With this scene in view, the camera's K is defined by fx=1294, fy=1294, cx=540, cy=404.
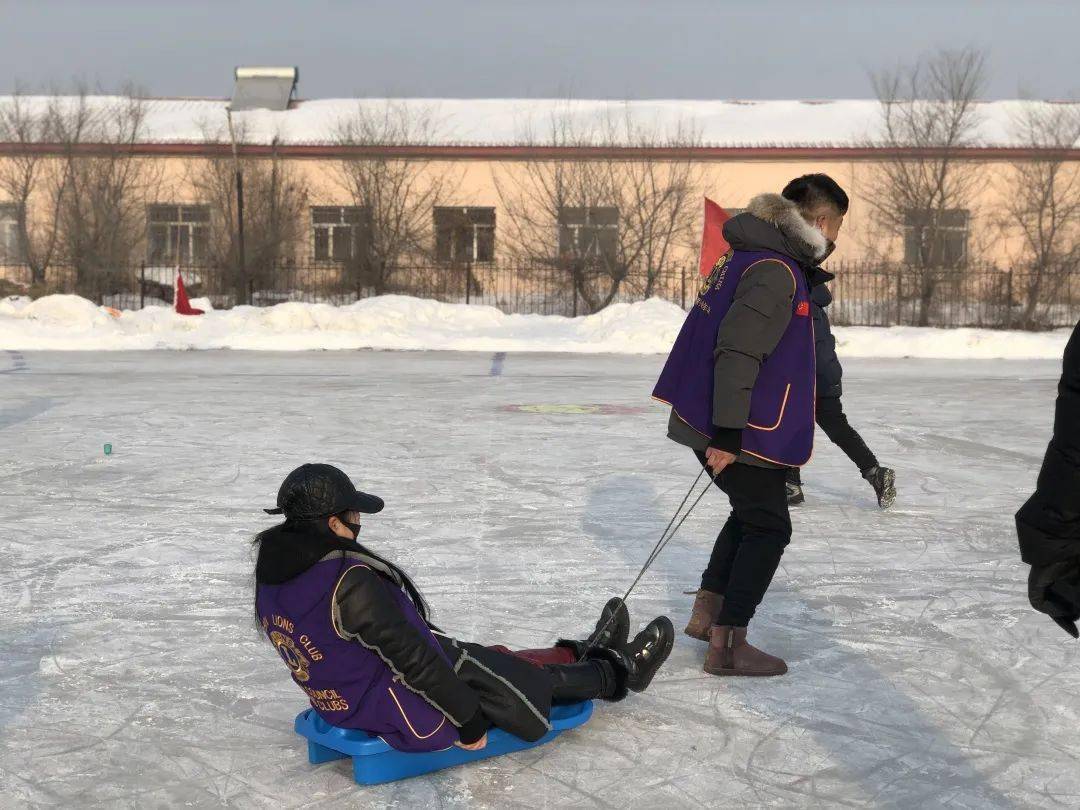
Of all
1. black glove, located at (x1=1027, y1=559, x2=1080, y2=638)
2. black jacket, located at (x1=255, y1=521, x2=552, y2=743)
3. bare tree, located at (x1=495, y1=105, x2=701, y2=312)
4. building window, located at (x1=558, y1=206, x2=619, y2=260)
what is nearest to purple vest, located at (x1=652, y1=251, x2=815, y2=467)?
black jacket, located at (x1=255, y1=521, x2=552, y2=743)

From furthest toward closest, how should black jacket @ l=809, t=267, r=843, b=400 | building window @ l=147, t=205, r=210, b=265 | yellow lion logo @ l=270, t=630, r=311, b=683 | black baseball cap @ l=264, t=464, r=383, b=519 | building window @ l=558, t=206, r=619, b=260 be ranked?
building window @ l=147, t=205, r=210, b=265, building window @ l=558, t=206, r=619, b=260, black jacket @ l=809, t=267, r=843, b=400, yellow lion logo @ l=270, t=630, r=311, b=683, black baseball cap @ l=264, t=464, r=383, b=519

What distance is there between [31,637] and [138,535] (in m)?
1.72

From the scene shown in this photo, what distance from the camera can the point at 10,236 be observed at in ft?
107

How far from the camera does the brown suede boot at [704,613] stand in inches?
183

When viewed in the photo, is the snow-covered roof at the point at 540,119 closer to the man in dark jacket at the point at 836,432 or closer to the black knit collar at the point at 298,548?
the man in dark jacket at the point at 836,432

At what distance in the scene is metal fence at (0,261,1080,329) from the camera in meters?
26.9

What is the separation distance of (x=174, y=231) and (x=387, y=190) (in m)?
5.83

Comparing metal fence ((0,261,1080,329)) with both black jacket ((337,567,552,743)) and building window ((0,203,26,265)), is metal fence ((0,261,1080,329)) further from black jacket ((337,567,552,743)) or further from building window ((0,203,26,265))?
black jacket ((337,567,552,743))

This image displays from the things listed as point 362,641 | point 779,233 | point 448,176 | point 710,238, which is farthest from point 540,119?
point 362,641

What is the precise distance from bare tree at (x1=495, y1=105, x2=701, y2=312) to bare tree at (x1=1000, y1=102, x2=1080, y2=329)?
299 inches

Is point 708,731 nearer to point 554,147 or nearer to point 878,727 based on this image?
point 878,727

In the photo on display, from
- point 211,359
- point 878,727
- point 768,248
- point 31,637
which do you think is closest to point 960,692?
point 878,727

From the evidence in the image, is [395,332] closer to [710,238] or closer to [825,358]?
[710,238]

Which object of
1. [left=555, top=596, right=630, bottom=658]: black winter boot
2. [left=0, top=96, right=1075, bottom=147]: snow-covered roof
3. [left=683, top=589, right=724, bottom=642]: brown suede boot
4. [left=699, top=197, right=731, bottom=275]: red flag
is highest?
[left=0, top=96, right=1075, bottom=147]: snow-covered roof
